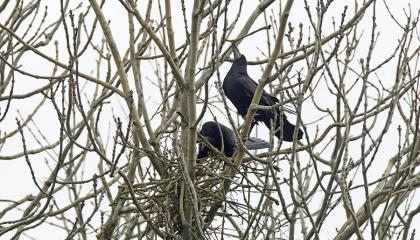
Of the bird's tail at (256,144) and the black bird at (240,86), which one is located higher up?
the black bird at (240,86)

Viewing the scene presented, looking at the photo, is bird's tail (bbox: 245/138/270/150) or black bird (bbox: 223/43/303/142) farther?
black bird (bbox: 223/43/303/142)

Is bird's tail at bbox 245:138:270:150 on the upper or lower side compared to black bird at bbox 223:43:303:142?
lower

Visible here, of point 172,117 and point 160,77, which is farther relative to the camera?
point 160,77

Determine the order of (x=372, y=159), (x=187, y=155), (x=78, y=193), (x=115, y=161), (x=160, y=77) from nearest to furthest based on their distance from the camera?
(x=372, y=159) < (x=115, y=161) < (x=187, y=155) < (x=78, y=193) < (x=160, y=77)

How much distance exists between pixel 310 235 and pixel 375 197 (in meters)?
0.77

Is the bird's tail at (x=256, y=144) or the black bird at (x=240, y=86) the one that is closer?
the bird's tail at (x=256, y=144)

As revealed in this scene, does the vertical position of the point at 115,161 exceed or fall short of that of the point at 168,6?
it falls short

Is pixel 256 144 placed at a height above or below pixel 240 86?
below

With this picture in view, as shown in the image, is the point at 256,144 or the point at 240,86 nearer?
the point at 256,144

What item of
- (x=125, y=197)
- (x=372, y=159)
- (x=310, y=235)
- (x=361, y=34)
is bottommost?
(x=310, y=235)

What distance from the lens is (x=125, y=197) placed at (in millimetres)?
5477

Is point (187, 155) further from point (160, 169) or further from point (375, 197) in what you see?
point (375, 197)

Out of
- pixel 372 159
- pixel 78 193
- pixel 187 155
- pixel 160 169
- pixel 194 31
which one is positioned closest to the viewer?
pixel 372 159

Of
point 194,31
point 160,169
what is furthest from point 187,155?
point 194,31
